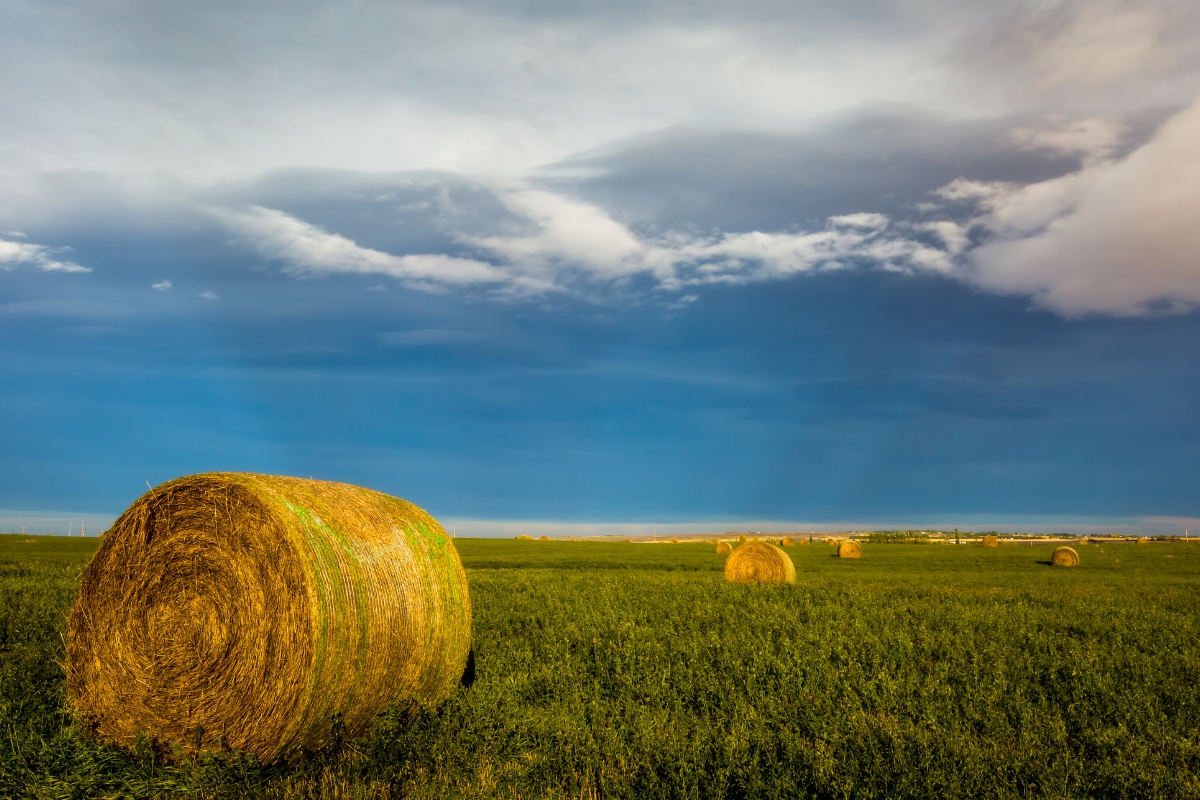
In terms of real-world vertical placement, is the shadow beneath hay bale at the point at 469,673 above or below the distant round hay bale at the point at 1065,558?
above

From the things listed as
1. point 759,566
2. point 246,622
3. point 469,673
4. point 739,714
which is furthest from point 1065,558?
point 246,622

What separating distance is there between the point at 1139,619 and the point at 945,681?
9031mm

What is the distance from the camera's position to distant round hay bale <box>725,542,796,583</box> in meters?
26.7

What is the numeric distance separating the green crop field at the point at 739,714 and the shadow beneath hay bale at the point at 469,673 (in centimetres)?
17

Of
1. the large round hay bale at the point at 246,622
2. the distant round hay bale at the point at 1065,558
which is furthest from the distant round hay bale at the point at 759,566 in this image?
the distant round hay bale at the point at 1065,558

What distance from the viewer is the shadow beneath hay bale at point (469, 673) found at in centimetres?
1004

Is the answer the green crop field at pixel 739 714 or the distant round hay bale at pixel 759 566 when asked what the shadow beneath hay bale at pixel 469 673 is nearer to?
the green crop field at pixel 739 714

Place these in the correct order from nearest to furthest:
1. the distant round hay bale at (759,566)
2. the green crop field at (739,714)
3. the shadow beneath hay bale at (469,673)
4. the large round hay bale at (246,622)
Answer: the green crop field at (739,714)
the large round hay bale at (246,622)
the shadow beneath hay bale at (469,673)
the distant round hay bale at (759,566)

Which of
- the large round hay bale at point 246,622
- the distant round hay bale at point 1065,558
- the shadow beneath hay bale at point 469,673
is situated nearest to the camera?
the large round hay bale at point 246,622

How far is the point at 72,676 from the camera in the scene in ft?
27.8

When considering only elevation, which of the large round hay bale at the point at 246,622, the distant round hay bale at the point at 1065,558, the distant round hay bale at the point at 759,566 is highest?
the large round hay bale at the point at 246,622

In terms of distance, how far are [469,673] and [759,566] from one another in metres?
18.6

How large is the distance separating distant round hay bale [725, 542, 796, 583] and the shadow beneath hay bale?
17521 mm

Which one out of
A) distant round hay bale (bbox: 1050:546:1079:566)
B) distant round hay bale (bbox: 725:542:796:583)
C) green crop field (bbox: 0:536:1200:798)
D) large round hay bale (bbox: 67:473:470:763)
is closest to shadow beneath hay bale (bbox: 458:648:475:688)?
green crop field (bbox: 0:536:1200:798)
